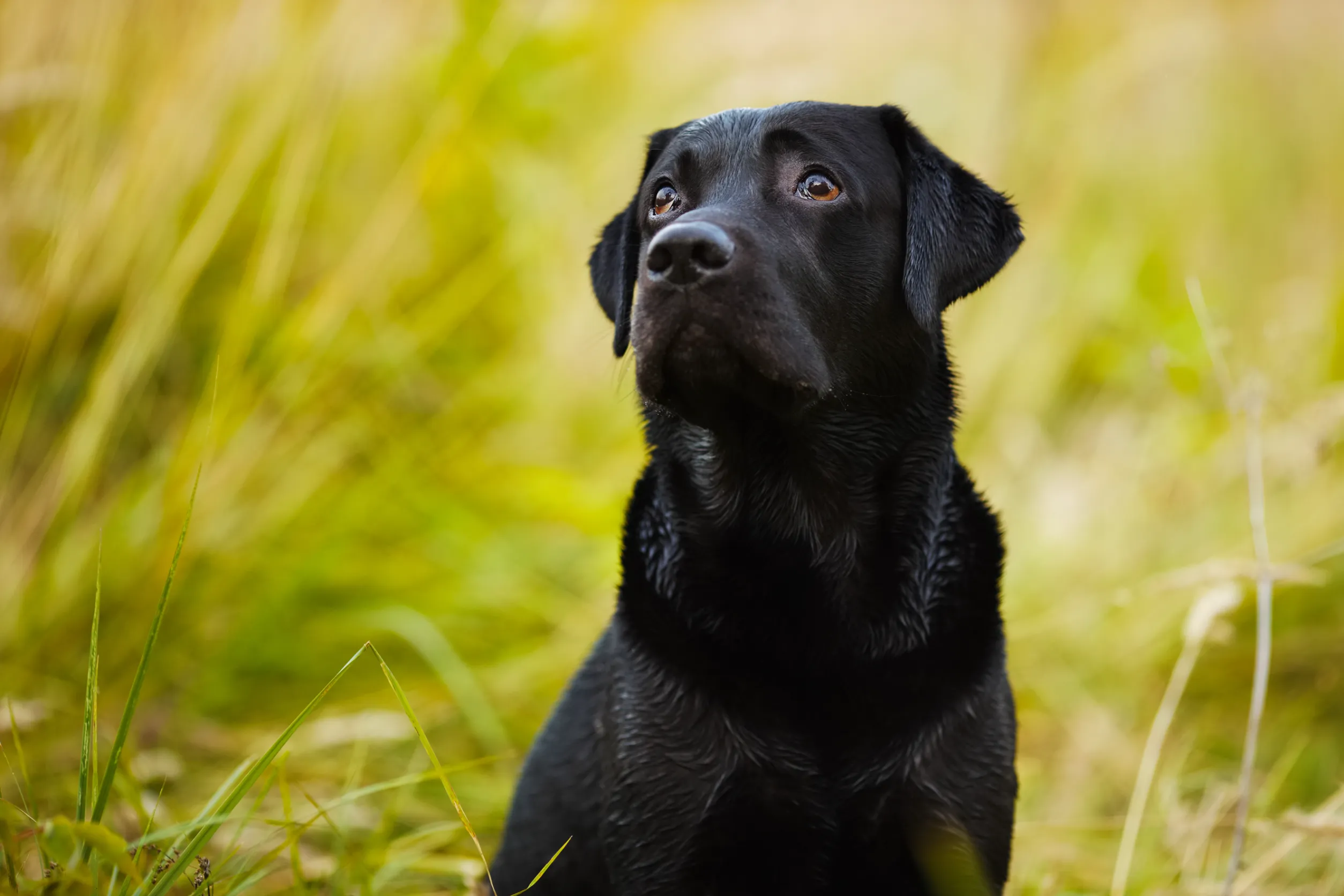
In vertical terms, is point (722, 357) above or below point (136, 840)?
above

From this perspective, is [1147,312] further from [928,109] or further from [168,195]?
[168,195]

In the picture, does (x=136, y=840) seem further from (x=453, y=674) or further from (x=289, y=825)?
(x=453, y=674)

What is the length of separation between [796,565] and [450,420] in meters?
1.99

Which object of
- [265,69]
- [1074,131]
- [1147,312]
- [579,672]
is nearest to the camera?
[579,672]

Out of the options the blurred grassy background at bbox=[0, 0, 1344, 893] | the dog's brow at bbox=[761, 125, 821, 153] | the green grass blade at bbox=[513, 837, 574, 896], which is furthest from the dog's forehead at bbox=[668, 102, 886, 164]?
the green grass blade at bbox=[513, 837, 574, 896]

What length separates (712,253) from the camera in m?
1.71

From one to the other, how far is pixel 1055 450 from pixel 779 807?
326 centimetres

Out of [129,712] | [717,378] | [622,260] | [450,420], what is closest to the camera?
[129,712]

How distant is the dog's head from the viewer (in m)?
1.75

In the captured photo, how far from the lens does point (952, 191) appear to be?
2068 millimetres

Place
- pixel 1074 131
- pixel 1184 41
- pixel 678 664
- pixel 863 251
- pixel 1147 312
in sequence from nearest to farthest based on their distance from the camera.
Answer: pixel 678 664, pixel 863 251, pixel 1147 312, pixel 1184 41, pixel 1074 131

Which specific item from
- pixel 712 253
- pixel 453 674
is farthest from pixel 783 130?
pixel 453 674

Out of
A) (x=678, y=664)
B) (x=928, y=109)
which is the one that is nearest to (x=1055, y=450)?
(x=928, y=109)

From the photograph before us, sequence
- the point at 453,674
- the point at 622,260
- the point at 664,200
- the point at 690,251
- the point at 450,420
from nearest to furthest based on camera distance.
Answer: the point at 690,251 → the point at 664,200 → the point at 622,260 → the point at 453,674 → the point at 450,420
